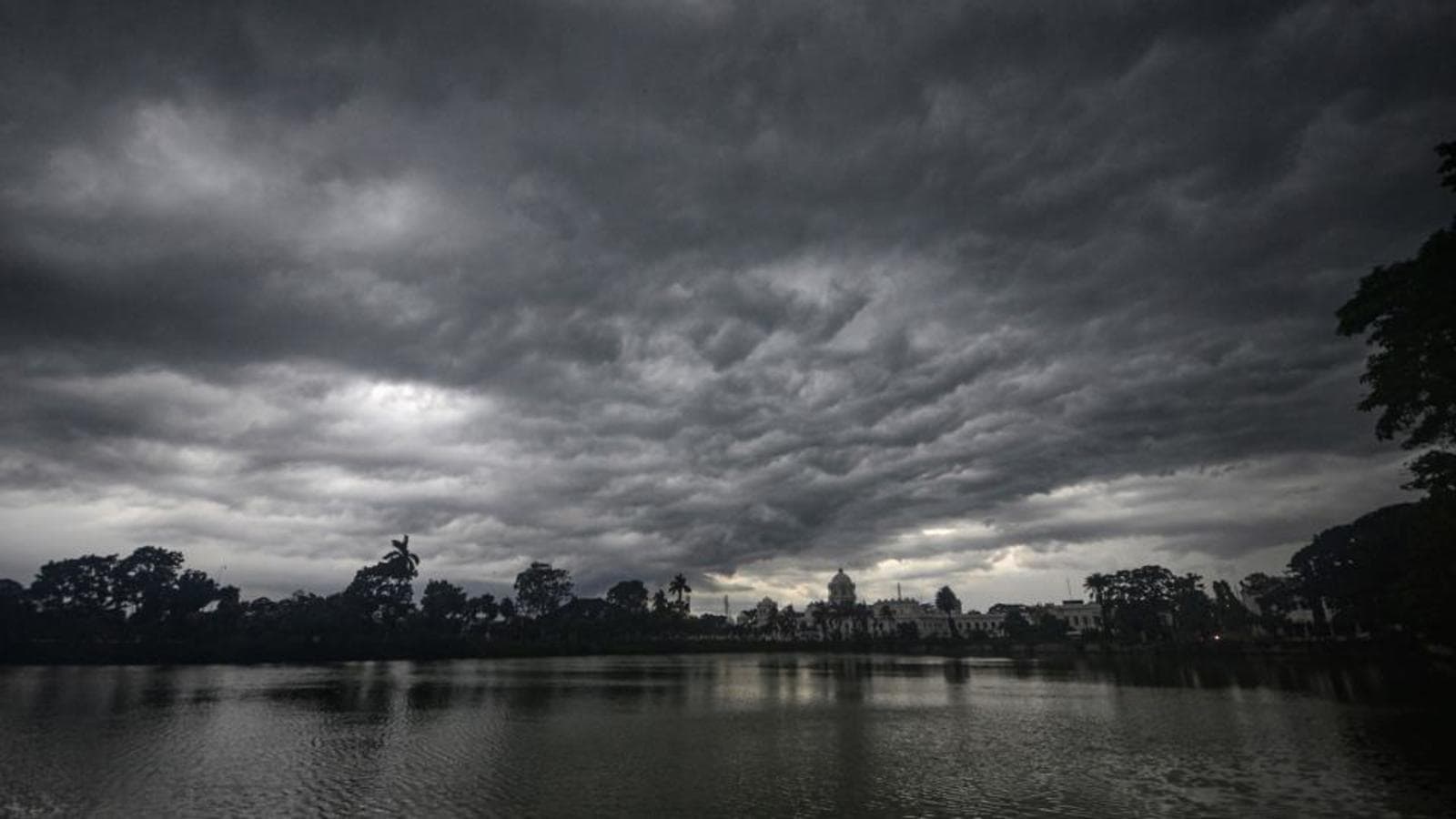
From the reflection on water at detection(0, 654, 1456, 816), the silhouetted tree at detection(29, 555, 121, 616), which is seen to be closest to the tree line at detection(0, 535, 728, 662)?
the silhouetted tree at detection(29, 555, 121, 616)

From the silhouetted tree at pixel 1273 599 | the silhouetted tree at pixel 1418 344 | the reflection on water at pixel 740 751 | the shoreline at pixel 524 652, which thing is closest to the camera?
the reflection on water at pixel 740 751

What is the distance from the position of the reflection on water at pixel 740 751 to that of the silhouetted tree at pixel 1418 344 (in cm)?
1712

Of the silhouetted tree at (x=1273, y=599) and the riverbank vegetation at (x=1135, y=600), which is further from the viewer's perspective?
the silhouetted tree at (x=1273, y=599)

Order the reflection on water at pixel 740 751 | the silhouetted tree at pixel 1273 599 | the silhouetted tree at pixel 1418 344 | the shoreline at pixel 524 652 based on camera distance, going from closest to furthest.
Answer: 1. the reflection on water at pixel 740 751
2. the silhouetted tree at pixel 1418 344
3. the shoreline at pixel 524 652
4. the silhouetted tree at pixel 1273 599

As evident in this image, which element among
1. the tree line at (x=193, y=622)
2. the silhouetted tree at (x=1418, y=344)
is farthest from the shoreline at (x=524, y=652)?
the silhouetted tree at (x=1418, y=344)

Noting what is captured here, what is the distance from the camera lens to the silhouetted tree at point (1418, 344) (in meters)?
45.0

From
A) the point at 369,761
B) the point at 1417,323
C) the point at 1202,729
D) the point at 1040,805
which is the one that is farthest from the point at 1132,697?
the point at 369,761

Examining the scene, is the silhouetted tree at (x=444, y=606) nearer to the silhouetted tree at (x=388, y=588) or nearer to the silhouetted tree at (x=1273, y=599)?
the silhouetted tree at (x=388, y=588)

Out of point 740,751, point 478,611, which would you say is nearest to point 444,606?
point 478,611

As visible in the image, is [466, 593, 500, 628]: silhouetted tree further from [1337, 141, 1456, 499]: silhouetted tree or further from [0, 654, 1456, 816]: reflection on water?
[1337, 141, 1456, 499]: silhouetted tree

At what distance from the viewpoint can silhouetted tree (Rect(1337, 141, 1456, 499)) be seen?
4497cm

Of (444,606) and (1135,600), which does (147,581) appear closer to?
(444,606)

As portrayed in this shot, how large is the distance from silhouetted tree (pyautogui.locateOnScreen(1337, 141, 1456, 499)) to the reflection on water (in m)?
17.1

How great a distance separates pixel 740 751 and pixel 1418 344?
49.1 m
